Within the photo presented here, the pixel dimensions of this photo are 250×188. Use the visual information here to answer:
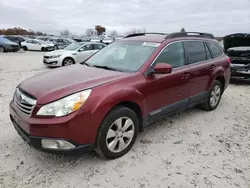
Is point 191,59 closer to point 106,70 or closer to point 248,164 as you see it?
point 106,70

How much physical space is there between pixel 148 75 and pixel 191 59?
1.30 meters

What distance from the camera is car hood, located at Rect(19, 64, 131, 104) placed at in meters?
2.56

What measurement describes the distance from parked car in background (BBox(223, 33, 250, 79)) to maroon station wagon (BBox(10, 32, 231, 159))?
361 centimetres

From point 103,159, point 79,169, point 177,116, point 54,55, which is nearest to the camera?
point 79,169

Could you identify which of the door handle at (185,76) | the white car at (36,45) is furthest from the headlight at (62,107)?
the white car at (36,45)

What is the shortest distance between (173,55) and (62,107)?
2.17 m

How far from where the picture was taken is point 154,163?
2.95 metres

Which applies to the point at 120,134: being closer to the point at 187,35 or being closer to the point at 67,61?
the point at 187,35

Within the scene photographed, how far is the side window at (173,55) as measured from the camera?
11.5 feet

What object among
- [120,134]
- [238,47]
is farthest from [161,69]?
[238,47]

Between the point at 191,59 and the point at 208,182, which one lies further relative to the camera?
the point at 191,59

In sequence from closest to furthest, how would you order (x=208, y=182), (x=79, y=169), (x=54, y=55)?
(x=208, y=182) < (x=79, y=169) < (x=54, y=55)

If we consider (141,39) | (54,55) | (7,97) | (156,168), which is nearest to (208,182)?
(156,168)

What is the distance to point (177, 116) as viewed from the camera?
4613 millimetres
